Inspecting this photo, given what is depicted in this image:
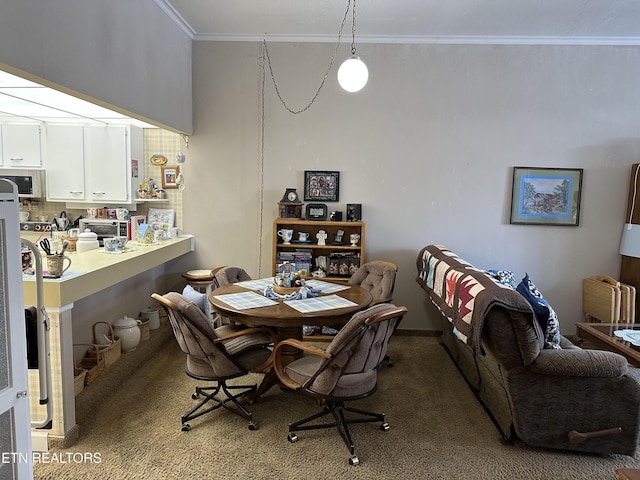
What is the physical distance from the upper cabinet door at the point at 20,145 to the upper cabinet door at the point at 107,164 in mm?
435

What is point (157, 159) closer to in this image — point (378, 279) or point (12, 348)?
point (378, 279)

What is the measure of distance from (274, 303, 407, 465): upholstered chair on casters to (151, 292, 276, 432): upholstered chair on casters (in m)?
0.23

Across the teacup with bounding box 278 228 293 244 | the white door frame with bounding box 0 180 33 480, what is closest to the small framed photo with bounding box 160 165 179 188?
the teacup with bounding box 278 228 293 244

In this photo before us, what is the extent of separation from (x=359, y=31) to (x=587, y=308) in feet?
11.7

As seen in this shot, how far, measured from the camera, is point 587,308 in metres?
4.46

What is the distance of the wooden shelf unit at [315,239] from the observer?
4.42 meters

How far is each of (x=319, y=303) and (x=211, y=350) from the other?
0.77 metres

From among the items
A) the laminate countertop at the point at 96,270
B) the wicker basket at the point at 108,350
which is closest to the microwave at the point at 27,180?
the laminate countertop at the point at 96,270

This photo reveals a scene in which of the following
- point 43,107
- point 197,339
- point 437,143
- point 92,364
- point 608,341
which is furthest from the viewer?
point 437,143

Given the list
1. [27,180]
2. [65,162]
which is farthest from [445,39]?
[27,180]

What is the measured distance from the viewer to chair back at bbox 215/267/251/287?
3684 mm

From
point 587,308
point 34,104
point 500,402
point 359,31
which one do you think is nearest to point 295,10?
point 359,31

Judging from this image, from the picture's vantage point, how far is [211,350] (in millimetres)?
2654

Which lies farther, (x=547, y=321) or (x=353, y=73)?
(x=353, y=73)
